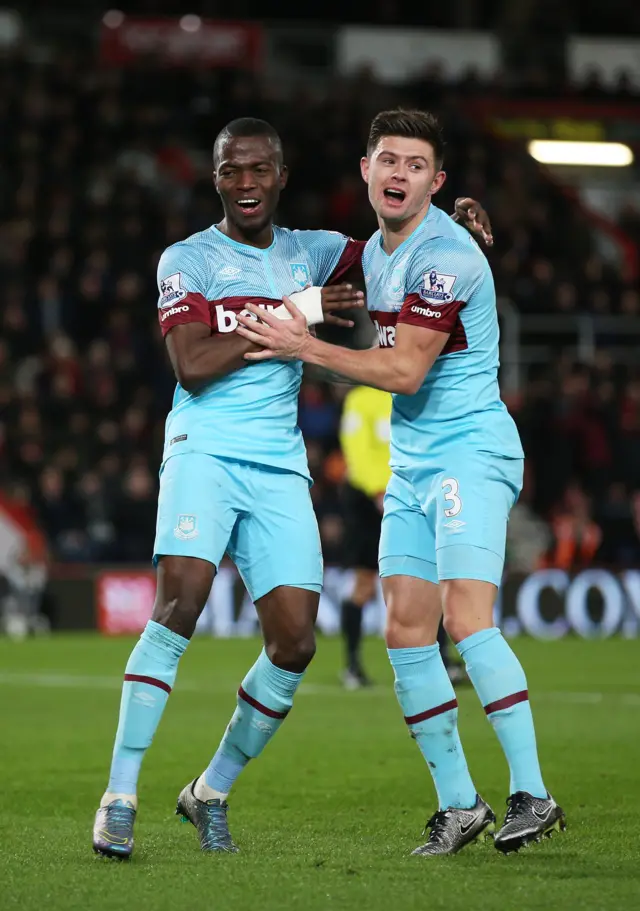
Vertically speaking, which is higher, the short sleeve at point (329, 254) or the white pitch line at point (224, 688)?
the short sleeve at point (329, 254)

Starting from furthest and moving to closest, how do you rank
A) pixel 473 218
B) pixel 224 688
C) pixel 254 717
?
pixel 224 688 → pixel 473 218 → pixel 254 717

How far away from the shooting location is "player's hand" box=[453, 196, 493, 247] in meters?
6.08

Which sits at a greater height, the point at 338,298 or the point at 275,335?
the point at 338,298

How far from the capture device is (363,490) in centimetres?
1150

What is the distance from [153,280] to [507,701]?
14.6m

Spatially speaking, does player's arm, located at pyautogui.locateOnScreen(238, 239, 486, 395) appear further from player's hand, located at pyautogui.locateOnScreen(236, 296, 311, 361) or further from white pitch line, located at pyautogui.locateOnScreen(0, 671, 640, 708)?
white pitch line, located at pyautogui.locateOnScreen(0, 671, 640, 708)

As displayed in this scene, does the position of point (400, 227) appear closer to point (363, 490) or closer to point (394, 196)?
point (394, 196)

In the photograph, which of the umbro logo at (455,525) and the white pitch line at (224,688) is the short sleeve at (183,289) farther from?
the white pitch line at (224,688)

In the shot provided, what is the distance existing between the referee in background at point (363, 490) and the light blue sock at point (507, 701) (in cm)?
585

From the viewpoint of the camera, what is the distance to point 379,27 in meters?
26.8

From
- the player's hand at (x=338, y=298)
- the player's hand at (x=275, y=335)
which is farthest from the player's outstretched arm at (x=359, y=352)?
the player's hand at (x=338, y=298)

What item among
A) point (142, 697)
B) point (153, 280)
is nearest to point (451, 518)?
point (142, 697)

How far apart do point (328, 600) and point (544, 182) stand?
10685 millimetres

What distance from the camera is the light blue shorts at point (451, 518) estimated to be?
5.40 m
